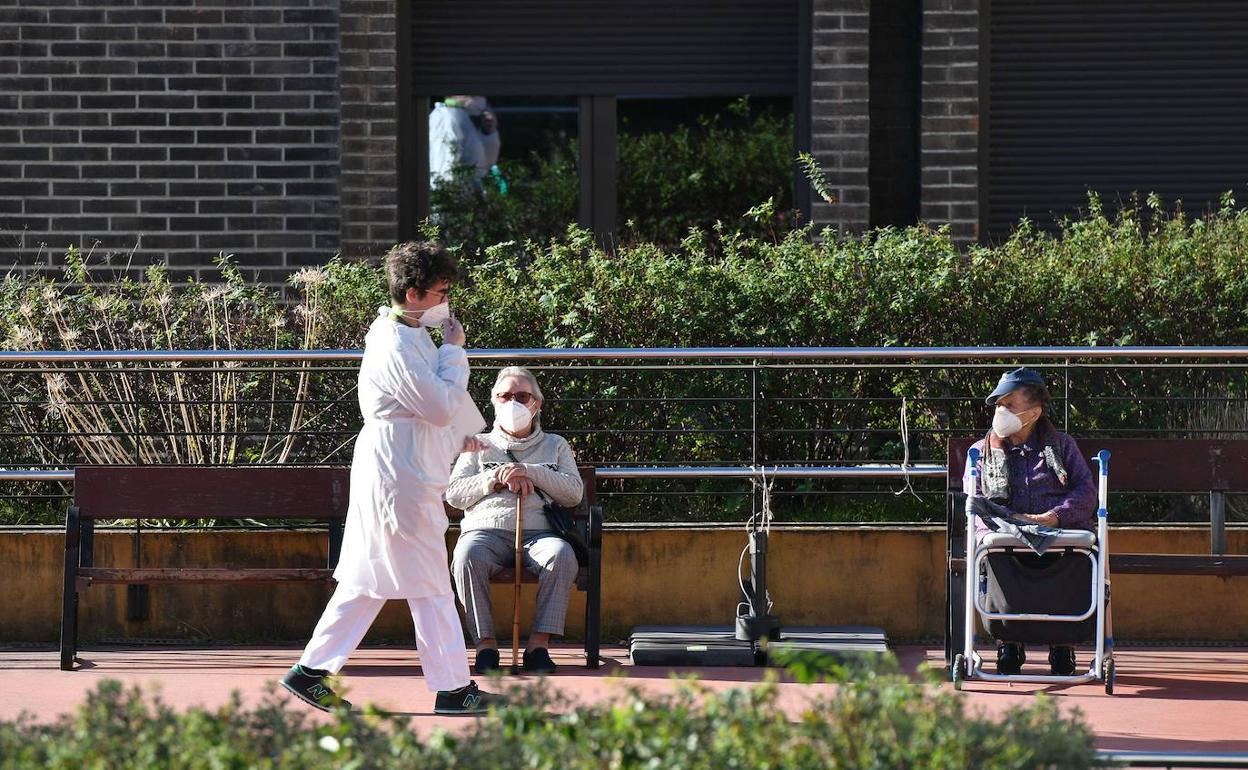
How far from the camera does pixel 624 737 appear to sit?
12.5ft

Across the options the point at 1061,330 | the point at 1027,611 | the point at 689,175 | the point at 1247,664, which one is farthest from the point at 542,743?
the point at 689,175

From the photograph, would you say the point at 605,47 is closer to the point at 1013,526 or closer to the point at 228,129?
the point at 228,129

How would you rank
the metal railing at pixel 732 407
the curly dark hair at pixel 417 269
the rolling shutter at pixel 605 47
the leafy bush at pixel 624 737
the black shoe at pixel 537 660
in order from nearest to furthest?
1. the leafy bush at pixel 624 737
2. the curly dark hair at pixel 417 269
3. the black shoe at pixel 537 660
4. the metal railing at pixel 732 407
5. the rolling shutter at pixel 605 47

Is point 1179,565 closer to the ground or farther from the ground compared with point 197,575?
farther from the ground

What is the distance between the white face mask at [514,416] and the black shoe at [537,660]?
3.20ft

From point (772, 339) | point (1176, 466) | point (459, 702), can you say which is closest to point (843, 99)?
point (772, 339)

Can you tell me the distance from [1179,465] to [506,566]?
3.09 m

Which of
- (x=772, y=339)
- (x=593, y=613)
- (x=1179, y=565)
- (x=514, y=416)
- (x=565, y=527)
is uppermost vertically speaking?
(x=772, y=339)

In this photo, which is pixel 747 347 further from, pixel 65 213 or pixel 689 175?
pixel 65 213

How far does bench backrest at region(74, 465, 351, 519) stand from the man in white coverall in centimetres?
154

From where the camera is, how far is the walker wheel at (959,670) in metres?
7.14

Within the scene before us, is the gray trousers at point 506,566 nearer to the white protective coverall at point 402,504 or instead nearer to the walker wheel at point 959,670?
the white protective coverall at point 402,504

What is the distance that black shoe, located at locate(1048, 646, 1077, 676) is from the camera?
24.0ft

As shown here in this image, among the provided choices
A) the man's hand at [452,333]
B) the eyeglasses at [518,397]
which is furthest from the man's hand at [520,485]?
the man's hand at [452,333]
